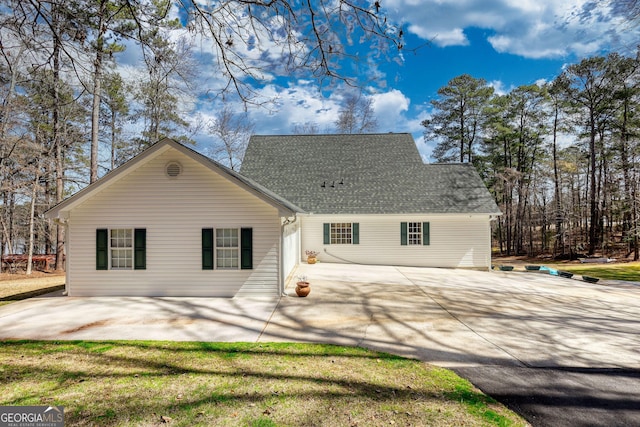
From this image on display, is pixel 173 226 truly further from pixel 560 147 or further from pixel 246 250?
pixel 560 147

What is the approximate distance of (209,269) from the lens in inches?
363

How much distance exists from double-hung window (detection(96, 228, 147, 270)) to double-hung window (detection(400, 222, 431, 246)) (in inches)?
473

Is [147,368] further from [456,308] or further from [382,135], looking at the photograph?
[382,135]

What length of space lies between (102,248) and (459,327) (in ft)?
35.3

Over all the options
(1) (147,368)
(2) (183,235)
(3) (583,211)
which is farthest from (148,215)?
(3) (583,211)

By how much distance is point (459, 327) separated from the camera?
263 inches

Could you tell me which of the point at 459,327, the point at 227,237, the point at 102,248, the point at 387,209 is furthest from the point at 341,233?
the point at 102,248

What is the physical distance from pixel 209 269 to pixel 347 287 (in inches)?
192

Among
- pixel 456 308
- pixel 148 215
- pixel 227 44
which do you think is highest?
pixel 227 44

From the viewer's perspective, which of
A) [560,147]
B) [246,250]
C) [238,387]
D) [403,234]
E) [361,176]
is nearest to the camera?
[238,387]

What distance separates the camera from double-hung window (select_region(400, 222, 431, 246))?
50.7 ft

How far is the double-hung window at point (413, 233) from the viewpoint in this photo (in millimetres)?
15453

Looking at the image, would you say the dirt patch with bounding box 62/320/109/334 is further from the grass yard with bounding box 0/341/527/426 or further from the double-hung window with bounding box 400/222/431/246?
the double-hung window with bounding box 400/222/431/246

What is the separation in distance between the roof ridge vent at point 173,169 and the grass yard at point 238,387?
538 centimetres
